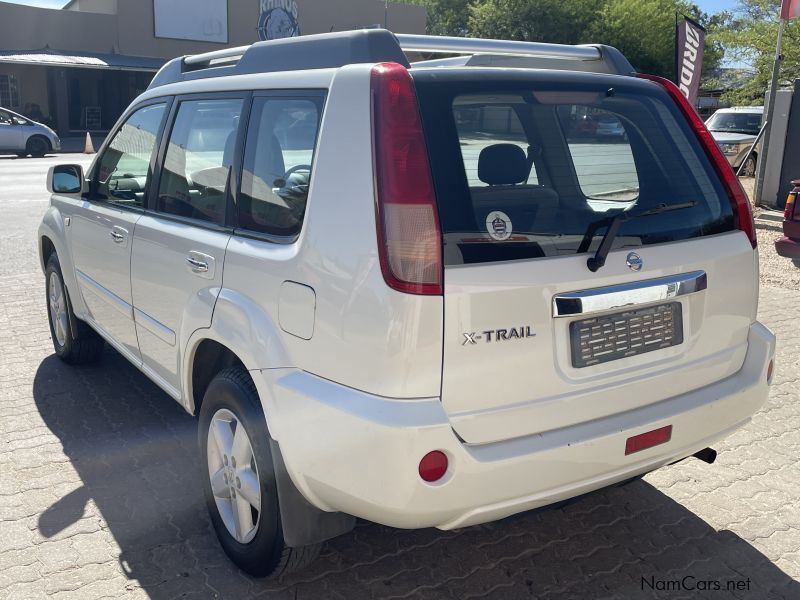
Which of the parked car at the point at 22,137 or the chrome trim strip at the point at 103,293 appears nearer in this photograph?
the chrome trim strip at the point at 103,293

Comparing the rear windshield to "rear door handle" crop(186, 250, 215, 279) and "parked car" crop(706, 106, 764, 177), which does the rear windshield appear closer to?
"rear door handle" crop(186, 250, 215, 279)

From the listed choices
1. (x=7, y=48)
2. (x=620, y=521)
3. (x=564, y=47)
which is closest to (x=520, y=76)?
(x=564, y=47)

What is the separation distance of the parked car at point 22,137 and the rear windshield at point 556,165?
23528 mm

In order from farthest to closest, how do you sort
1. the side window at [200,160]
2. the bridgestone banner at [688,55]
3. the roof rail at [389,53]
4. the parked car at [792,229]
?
the bridgestone banner at [688,55] < the parked car at [792,229] < the side window at [200,160] < the roof rail at [389,53]

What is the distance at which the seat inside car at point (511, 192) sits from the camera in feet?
8.45

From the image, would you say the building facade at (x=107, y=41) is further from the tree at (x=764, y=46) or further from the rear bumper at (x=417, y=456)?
the rear bumper at (x=417, y=456)

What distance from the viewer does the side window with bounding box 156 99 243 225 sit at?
10.6 feet

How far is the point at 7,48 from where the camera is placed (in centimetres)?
3228

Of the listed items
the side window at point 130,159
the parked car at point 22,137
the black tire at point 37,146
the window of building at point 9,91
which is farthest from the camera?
the window of building at point 9,91

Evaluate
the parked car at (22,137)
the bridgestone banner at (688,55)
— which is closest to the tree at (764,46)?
the bridgestone banner at (688,55)

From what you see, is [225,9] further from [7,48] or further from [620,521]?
[620,521]

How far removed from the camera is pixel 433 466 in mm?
2422

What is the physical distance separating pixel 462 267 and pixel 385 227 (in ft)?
0.85

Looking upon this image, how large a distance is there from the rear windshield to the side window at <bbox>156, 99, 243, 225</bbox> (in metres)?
1.03
